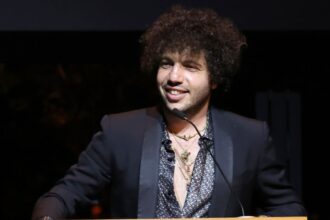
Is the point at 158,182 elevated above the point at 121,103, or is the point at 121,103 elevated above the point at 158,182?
the point at 121,103

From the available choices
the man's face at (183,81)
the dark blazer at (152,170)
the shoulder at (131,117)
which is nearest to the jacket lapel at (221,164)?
the dark blazer at (152,170)

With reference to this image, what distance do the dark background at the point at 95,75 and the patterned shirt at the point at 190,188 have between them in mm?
796

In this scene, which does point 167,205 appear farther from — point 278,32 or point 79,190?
point 278,32

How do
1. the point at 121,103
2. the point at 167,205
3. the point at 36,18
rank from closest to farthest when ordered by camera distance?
the point at 167,205 → the point at 36,18 → the point at 121,103

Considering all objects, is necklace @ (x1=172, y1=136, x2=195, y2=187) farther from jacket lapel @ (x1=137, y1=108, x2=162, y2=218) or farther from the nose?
the nose

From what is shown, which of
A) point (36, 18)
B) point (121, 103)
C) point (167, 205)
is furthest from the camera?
point (121, 103)

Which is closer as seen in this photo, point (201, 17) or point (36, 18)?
point (201, 17)

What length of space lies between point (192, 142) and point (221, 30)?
37cm

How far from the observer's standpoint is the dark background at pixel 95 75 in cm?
347

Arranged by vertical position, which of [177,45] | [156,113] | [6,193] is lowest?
[6,193]

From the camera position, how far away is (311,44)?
11.8ft

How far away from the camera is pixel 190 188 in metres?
2.79

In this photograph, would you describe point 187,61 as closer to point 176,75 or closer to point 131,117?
point 176,75

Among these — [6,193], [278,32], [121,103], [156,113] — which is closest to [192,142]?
[156,113]
